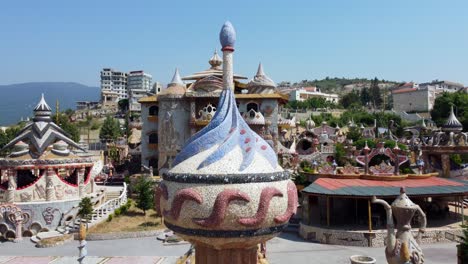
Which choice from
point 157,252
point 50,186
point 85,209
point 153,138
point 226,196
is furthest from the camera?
point 153,138

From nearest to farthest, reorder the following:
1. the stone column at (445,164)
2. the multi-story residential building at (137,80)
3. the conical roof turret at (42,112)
→ the conical roof turret at (42,112) < the stone column at (445,164) < the multi-story residential building at (137,80)

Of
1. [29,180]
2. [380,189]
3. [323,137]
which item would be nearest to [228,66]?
[380,189]

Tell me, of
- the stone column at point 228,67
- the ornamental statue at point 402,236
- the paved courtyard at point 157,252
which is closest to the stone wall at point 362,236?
the paved courtyard at point 157,252

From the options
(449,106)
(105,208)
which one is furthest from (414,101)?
(105,208)

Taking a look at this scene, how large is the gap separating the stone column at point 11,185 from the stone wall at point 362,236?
18288 mm

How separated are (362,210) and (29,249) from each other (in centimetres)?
1945

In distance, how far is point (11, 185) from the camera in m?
26.2

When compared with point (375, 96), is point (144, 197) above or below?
below

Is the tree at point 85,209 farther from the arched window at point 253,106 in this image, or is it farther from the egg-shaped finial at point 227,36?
the egg-shaped finial at point 227,36

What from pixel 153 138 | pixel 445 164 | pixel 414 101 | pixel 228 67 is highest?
pixel 414 101

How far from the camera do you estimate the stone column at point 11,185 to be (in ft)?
85.3

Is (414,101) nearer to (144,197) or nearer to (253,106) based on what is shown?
(253,106)

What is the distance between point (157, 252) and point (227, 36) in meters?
14.1

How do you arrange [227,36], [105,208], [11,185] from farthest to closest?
[105,208]
[11,185]
[227,36]
